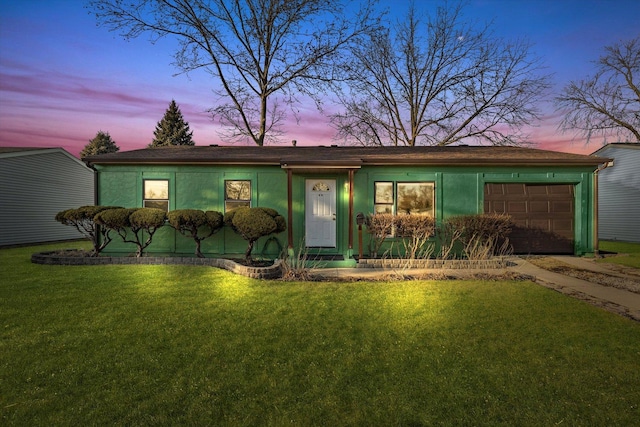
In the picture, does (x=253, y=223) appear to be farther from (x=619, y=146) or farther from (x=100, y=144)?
(x=100, y=144)

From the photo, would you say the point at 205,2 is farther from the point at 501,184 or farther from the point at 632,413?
the point at 632,413

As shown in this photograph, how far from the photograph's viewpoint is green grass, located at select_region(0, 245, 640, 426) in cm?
236

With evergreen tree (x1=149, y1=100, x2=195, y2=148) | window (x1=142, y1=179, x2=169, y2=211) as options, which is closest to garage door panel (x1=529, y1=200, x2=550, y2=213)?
window (x1=142, y1=179, x2=169, y2=211)

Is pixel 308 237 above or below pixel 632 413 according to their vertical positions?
above

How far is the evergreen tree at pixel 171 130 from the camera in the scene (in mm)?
38656

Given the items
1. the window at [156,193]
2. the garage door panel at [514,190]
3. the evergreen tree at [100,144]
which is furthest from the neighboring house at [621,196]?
the evergreen tree at [100,144]

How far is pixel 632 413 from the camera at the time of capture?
2355mm

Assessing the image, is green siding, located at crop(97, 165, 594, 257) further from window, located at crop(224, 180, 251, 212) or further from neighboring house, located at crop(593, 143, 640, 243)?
neighboring house, located at crop(593, 143, 640, 243)

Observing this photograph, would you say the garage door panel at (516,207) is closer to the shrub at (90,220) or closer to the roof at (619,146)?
the roof at (619,146)

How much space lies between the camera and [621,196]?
16.2 metres

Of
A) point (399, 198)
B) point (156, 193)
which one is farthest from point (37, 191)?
point (399, 198)

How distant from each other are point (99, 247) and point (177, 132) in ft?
110

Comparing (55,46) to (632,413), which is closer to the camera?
(632,413)

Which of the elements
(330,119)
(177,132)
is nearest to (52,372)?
(330,119)
